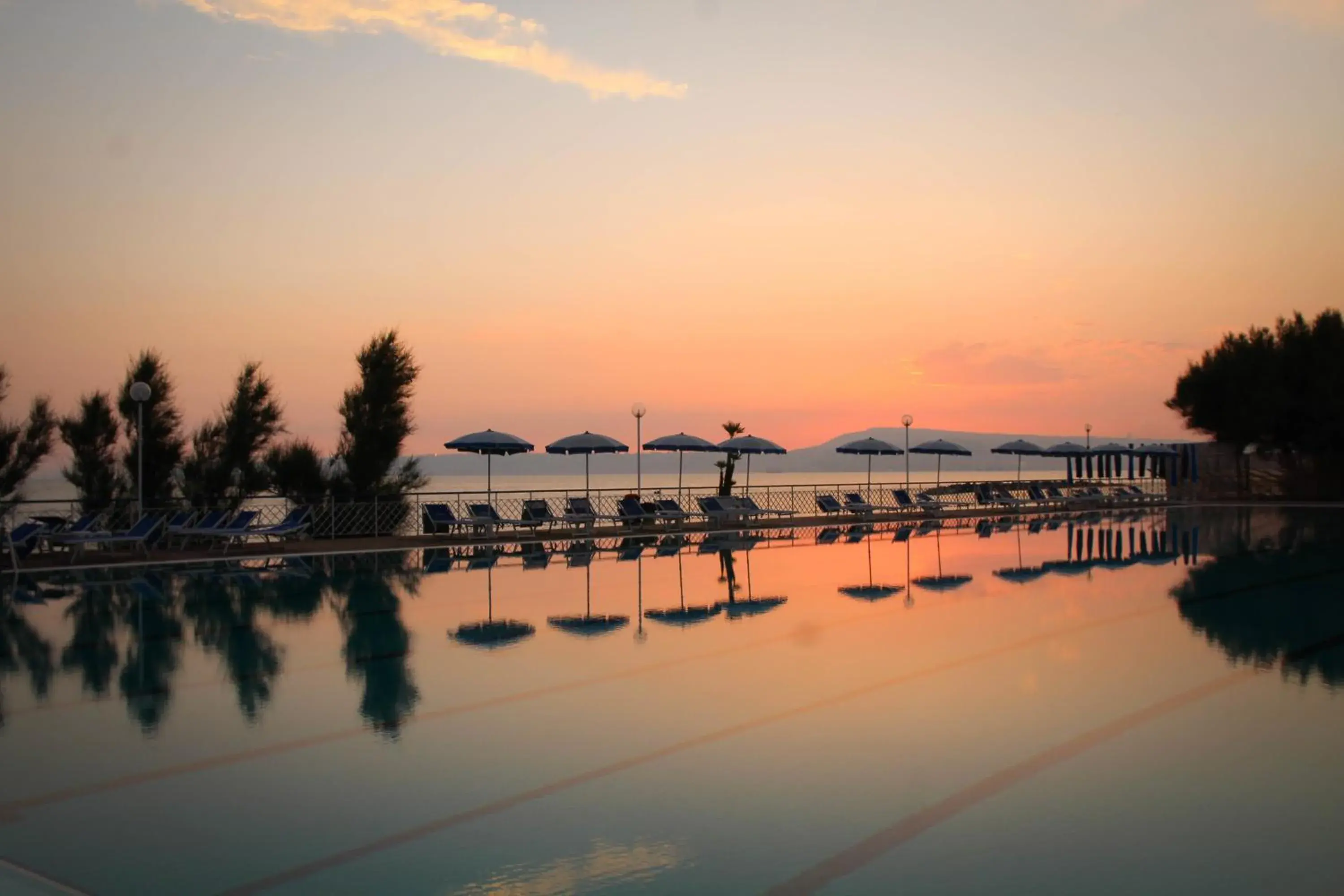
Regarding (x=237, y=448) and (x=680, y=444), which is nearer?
(x=237, y=448)

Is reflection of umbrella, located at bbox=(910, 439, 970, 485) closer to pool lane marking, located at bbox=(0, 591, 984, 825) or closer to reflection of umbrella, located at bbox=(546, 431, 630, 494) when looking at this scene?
reflection of umbrella, located at bbox=(546, 431, 630, 494)

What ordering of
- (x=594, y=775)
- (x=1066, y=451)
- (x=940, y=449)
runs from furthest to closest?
(x=1066, y=451) → (x=940, y=449) → (x=594, y=775)

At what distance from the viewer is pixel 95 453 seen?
17.5 metres

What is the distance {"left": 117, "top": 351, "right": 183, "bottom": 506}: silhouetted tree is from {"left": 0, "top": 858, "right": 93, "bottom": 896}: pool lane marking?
1494cm

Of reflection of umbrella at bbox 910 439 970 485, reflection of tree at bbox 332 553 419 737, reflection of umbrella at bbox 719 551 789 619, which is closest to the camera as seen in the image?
reflection of tree at bbox 332 553 419 737

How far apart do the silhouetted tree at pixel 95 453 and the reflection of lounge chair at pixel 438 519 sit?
4.97 meters

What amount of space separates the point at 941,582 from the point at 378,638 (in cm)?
690

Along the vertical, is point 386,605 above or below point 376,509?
below

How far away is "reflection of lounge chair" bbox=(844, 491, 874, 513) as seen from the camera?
24812mm

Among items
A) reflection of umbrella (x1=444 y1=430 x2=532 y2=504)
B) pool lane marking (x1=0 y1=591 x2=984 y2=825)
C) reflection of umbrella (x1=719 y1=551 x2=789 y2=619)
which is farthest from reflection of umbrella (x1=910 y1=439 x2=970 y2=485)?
pool lane marking (x1=0 y1=591 x2=984 y2=825)

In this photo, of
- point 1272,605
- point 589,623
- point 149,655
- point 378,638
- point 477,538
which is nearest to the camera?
point 149,655

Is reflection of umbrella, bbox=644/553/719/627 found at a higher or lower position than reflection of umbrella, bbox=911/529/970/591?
lower

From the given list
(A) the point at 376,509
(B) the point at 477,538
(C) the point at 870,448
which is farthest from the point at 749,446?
(A) the point at 376,509

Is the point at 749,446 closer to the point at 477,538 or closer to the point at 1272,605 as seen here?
the point at 477,538
